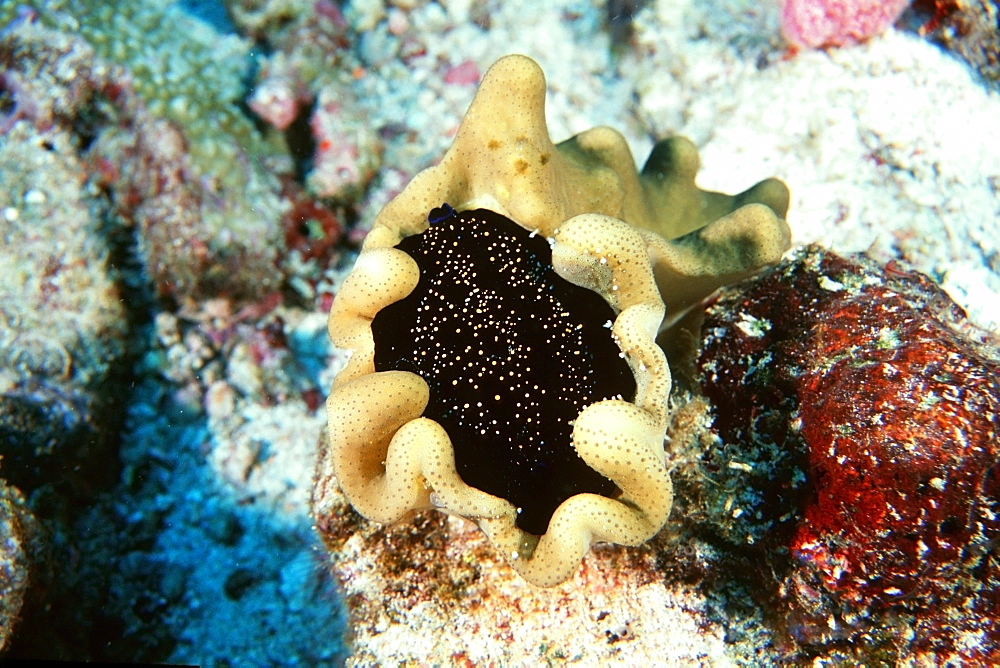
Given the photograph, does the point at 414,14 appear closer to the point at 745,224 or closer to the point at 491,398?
the point at 745,224

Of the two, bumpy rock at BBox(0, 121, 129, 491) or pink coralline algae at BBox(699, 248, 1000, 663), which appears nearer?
pink coralline algae at BBox(699, 248, 1000, 663)

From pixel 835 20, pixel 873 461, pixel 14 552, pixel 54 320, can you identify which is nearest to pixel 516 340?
pixel 873 461

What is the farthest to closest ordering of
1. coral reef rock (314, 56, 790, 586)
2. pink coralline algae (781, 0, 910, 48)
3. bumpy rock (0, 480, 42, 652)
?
pink coralline algae (781, 0, 910, 48), bumpy rock (0, 480, 42, 652), coral reef rock (314, 56, 790, 586)

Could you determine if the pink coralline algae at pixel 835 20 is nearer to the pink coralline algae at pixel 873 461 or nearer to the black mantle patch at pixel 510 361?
the pink coralline algae at pixel 873 461

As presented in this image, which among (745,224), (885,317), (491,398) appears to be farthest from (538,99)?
(885,317)

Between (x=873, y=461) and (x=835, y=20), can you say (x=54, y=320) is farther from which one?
(x=835, y=20)

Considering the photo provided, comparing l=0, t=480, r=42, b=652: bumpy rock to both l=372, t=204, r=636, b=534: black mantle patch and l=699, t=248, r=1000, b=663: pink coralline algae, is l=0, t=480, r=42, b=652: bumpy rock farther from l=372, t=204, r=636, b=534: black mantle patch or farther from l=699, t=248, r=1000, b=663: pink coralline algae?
l=699, t=248, r=1000, b=663: pink coralline algae

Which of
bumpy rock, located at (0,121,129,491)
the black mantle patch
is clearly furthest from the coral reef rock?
bumpy rock, located at (0,121,129,491)
